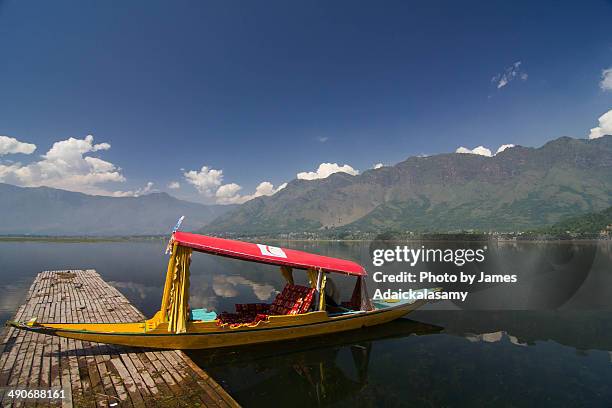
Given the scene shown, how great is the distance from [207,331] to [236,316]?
3.22m

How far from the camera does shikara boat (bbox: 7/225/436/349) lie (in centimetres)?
1115

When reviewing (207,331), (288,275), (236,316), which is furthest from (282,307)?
(207,331)

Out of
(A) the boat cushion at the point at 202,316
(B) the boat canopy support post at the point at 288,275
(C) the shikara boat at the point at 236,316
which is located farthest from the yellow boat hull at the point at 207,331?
(B) the boat canopy support post at the point at 288,275

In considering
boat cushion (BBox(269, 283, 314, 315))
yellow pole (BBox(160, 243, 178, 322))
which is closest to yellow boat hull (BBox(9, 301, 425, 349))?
yellow pole (BBox(160, 243, 178, 322))

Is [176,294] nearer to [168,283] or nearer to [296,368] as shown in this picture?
[168,283]

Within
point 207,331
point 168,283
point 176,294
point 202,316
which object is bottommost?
point 202,316

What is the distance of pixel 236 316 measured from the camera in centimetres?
1533

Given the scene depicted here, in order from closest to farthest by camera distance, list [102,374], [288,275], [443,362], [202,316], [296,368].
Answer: [102,374] < [296,368] < [443,362] < [202,316] < [288,275]

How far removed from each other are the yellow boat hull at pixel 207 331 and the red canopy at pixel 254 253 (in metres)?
2.25

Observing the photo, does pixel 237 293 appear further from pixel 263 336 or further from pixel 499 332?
pixel 499 332

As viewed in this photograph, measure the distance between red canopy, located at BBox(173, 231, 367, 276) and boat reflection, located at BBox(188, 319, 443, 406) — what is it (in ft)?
11.9

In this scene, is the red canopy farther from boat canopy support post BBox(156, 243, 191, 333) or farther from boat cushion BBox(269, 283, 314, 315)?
boat cushion BBox(269, 283, 314, 315)

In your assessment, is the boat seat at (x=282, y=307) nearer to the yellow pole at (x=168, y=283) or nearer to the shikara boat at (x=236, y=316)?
the shikara boat at (x=236, y=316)

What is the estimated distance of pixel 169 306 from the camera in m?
11.6
